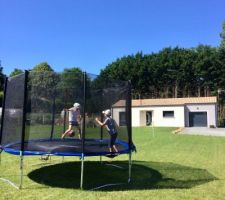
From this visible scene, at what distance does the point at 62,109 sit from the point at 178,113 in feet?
104

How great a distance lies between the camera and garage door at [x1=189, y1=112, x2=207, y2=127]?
3893 centimetres

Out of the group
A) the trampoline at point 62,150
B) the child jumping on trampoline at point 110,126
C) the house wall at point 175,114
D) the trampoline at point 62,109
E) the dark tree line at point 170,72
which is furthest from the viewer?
the dark tree line at point 170,72

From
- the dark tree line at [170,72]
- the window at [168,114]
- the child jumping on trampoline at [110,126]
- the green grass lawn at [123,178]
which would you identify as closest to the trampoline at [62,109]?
the child jumping on trampoline at [110,126]

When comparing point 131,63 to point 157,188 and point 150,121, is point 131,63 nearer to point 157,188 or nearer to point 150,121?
point 150,121

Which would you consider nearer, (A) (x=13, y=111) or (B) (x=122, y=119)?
(A) (x=13, y=111)

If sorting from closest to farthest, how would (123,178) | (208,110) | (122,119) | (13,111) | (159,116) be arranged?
(13,111) → (123,178) → (122,119) → (208,110) → (159,116)

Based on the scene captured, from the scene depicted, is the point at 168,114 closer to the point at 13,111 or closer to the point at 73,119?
the point at 73,119

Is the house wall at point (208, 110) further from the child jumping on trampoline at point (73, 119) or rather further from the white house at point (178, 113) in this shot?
the child jumping on trampoline at point (73, 119)

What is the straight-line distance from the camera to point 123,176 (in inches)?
333

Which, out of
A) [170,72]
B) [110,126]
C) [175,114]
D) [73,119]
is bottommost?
[110,126]

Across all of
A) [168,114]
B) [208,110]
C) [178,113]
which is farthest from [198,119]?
[168,114]

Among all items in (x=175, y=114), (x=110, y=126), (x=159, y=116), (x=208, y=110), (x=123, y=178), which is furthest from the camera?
(x=159, y=116)

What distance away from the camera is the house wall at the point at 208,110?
126 feet

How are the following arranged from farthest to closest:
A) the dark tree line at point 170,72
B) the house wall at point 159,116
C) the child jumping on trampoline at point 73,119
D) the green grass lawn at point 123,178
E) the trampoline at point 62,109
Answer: the dark tree line at point 170,72, the house wall at point 159,116, the child jumping on trampoline at point 73,119, the trampoline at point 62,109, the green grass lawn at point 123,178
